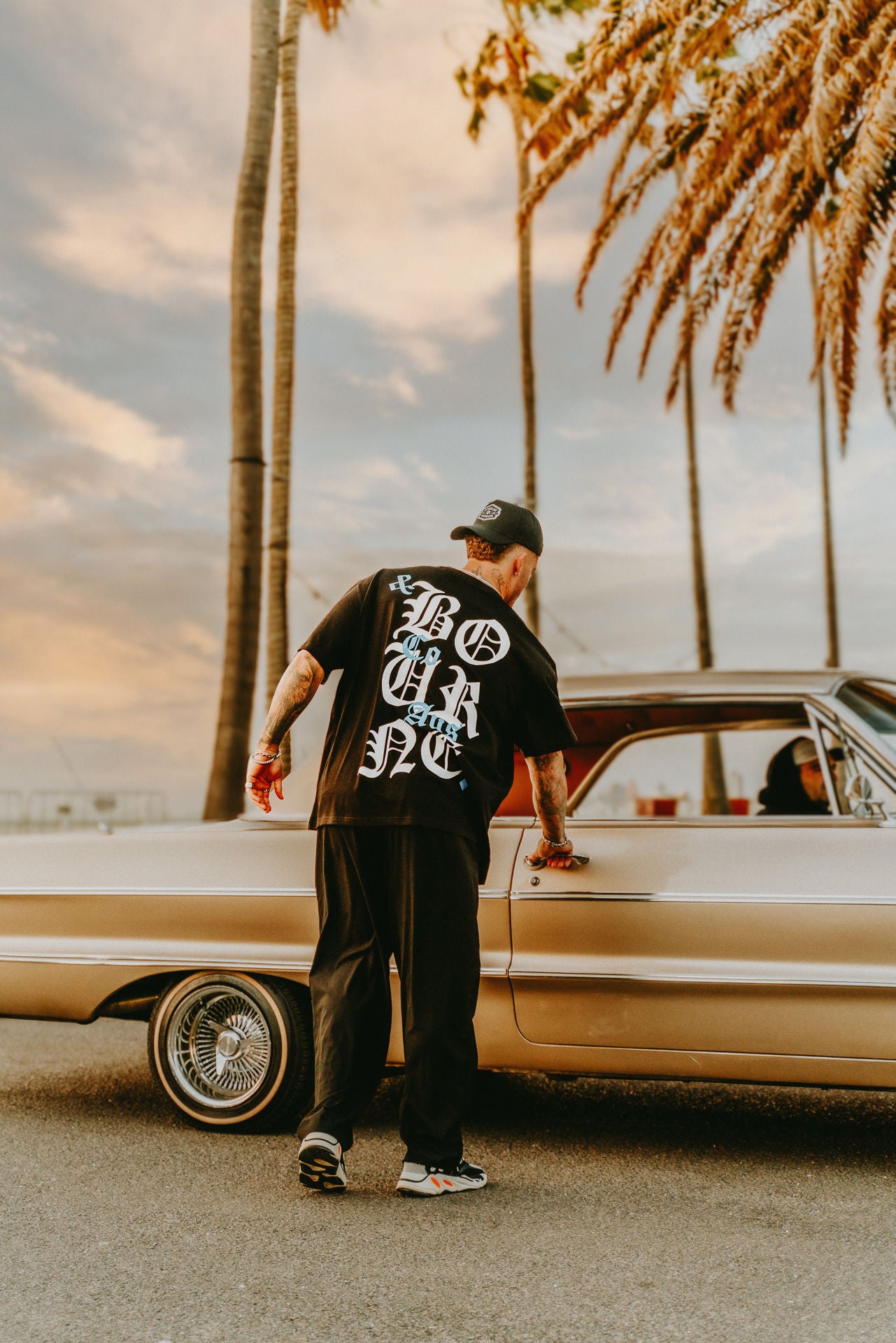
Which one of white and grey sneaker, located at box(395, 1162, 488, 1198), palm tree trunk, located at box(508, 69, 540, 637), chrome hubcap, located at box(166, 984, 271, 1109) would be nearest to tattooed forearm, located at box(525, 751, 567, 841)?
white and grey sneaker, located at box(395, 1162, 488, 1198)

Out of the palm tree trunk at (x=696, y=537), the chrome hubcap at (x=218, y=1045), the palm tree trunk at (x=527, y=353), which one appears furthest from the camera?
the palm tree trunk at (x=696, y=537)

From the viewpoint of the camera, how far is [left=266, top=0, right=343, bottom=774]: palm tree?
1330 cm

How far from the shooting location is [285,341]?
46.2ft

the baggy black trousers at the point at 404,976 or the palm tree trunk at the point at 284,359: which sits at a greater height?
the palm tree trunk at the point at 284,359

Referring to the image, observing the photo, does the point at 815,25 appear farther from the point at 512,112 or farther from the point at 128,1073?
the point at 512,112

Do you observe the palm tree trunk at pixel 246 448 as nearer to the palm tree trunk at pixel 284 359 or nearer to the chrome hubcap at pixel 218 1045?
the palm tree trunk at pixel 284 359

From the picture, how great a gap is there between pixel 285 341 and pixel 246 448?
100.0 inches

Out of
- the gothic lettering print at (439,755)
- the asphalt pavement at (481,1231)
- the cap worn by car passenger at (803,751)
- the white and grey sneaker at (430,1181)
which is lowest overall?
the asphalt pavement at (481,1231)

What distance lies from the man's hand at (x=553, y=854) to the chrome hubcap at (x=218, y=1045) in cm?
108

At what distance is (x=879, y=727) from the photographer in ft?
14.2

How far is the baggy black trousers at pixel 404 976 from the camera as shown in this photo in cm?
375

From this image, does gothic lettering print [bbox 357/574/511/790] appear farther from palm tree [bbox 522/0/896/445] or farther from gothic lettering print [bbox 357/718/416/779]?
palm tree [bbox 522/0/896/445]

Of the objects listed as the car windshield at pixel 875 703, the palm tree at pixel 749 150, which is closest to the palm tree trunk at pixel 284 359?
the palm tree at pixel 749 150

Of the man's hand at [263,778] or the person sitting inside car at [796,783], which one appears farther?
the person sitting inside car at [796,783]
